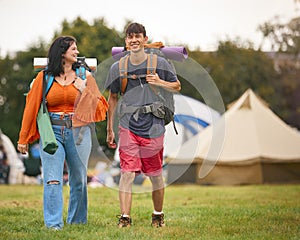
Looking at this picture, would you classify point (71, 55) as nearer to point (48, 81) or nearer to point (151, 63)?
point (48, 81)

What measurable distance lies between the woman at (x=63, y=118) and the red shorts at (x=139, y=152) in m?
0.30

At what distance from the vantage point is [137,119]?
242 inches

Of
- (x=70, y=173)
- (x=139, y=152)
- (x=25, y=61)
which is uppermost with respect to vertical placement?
(x=139, y=152)

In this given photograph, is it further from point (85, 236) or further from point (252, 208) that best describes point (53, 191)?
point (252, 208)

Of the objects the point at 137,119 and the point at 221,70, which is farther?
the point at 221,70

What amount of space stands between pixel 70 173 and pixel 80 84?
2.69 feet

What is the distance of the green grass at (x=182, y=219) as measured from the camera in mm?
5660

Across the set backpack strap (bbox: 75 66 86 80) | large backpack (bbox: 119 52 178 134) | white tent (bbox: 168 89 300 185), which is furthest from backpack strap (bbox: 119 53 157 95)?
white tent (bbox: 168 89 300 185)

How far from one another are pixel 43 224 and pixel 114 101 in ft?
4.32

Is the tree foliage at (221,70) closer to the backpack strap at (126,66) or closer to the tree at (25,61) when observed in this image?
the tree at (25,61)

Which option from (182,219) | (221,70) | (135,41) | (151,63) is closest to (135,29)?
(135,41)

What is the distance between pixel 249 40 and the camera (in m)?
33.1

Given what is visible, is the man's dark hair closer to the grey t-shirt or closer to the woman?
the grey t-shirt

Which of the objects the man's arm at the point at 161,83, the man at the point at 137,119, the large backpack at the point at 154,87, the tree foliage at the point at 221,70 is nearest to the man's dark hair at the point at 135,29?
the man at the point at 137,119
